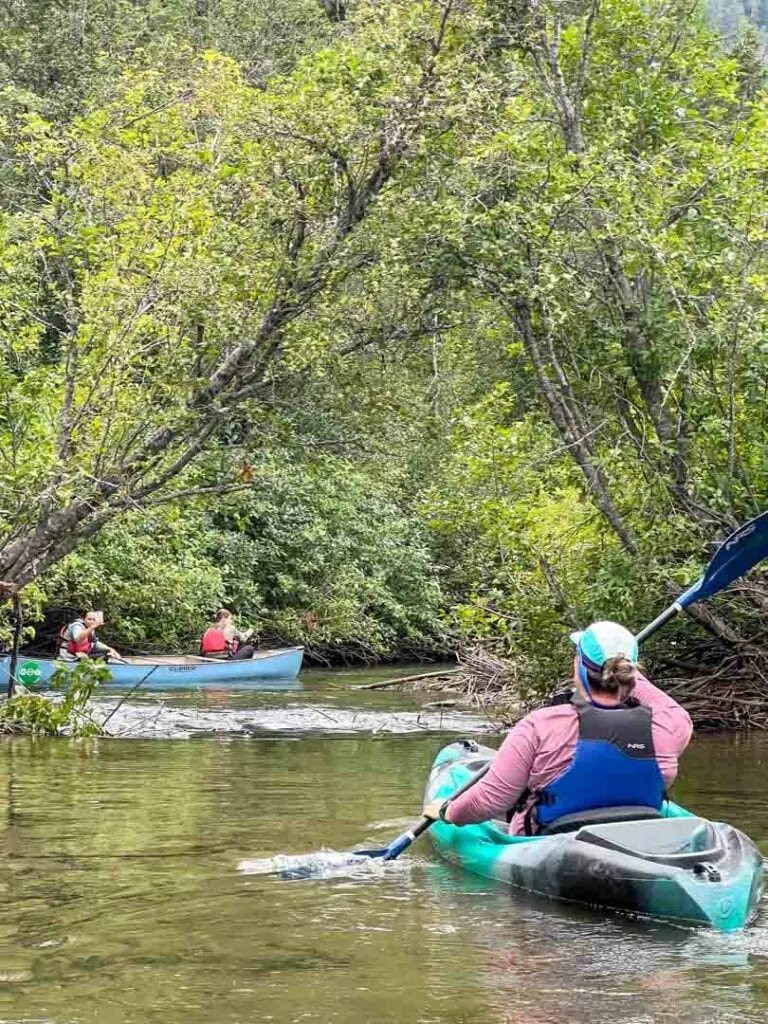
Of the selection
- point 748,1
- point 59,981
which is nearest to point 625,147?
point 59,981

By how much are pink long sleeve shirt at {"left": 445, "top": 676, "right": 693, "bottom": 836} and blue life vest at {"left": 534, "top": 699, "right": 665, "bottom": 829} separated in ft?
0.17

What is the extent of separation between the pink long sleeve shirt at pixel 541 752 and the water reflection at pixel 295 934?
0.43 m

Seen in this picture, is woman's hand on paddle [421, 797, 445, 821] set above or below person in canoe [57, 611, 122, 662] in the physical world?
below

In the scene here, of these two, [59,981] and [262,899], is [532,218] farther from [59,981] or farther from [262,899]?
[59,981]

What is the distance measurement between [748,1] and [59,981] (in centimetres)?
17951

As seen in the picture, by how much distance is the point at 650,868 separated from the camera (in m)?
6.61

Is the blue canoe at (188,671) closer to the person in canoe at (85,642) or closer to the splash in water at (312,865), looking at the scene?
the person in canoe at (85,642)

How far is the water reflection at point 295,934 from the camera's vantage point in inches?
208

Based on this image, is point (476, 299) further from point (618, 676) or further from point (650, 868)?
point (650, 868)

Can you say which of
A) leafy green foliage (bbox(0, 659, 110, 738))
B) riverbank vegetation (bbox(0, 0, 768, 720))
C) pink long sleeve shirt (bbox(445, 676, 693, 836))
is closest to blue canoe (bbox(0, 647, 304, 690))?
riverbank vegetation (bbox(0, 0, 768, 720))

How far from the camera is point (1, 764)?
11711 millimetres

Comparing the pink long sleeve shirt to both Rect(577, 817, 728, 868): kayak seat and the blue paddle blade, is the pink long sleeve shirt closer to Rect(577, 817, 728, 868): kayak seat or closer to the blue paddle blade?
Rect(577, 817, 728, 868): kayak seat

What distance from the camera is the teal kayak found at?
644cm

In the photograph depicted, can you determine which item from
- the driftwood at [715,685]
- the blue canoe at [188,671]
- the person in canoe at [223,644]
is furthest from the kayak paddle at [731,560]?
the person in canoe at [223,644]
